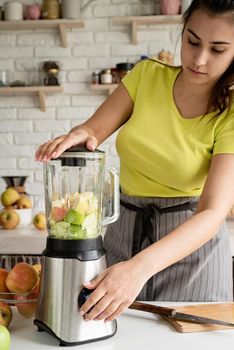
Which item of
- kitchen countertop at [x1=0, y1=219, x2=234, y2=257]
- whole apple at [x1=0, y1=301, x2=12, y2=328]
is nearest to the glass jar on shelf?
kitchen countertop at [x1=0, y1=219, x2=234, y2=257]

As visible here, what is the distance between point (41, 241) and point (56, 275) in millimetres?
1499

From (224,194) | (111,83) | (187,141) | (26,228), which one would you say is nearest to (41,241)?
(26,228)

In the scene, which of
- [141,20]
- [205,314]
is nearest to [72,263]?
[205,314]

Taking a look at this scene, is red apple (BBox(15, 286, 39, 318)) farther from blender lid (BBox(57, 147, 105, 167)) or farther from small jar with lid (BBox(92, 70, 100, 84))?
small jar with lid (BBox(92, 70, 100, 84))

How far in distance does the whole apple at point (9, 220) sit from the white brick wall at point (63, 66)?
1.99ft

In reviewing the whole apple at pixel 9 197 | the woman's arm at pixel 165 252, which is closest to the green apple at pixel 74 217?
the woman's arm at pixel 165 252

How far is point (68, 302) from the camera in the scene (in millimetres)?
917

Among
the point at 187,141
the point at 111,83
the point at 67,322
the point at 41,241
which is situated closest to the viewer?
the point at 67,322

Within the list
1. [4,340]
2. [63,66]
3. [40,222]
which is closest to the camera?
[4,340]

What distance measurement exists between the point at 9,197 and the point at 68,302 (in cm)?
176

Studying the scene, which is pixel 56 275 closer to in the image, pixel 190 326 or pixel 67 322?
pixel 67 322

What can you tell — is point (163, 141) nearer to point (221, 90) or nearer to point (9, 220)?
point (221, 90)

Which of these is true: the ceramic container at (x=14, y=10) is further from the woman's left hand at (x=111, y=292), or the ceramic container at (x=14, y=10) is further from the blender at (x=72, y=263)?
the woman's left hand at (x=111, y=292)

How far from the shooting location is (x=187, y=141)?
4.25 feet
